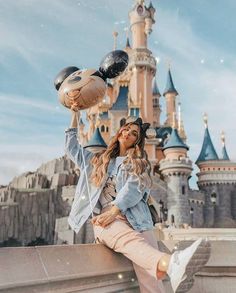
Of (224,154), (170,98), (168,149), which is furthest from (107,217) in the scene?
(170,98)

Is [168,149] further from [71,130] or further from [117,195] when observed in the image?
[117,195]

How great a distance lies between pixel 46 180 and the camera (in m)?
34.9

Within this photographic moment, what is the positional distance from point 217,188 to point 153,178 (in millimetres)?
7422

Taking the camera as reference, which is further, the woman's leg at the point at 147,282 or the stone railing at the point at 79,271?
the woman's leg at the point at 147,282

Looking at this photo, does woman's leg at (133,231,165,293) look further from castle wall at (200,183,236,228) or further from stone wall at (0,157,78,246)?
castle wall at (200,183,236,228)

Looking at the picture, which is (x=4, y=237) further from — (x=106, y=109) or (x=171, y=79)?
(x=171, y=79)

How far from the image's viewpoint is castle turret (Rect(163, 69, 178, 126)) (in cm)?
3709

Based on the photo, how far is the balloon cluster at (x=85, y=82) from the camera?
3365 mm

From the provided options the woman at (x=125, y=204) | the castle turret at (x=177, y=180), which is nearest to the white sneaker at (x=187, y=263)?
the woman at (x=125, y=204)

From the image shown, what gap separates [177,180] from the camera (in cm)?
2709

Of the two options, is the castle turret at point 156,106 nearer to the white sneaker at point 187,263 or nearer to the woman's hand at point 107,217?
the woman's hand at point 107,217

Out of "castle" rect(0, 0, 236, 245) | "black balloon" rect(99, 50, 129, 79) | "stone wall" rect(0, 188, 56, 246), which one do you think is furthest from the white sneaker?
"stone wall" rect(0, 188, 56, 246)

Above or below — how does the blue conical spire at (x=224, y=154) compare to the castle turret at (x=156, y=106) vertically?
below

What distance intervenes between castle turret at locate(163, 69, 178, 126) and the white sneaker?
34948 millimetres
